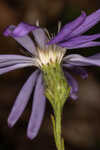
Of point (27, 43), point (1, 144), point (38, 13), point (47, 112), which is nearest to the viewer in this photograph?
point (27, 43)

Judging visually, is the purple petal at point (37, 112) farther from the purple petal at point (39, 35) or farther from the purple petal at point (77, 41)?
the purple petal at point (77, 41)

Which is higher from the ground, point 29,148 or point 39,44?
point 39,44

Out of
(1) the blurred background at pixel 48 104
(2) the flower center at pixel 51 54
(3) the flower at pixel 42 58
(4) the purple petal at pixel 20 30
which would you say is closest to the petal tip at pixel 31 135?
(3) the flower at pixel 42 58

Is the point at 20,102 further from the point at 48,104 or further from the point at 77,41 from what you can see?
the point at 48,104

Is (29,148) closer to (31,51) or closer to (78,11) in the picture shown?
(78,11)

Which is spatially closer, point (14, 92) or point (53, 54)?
point (53, 54)

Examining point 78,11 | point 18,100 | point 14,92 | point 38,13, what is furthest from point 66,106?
point 18,100
